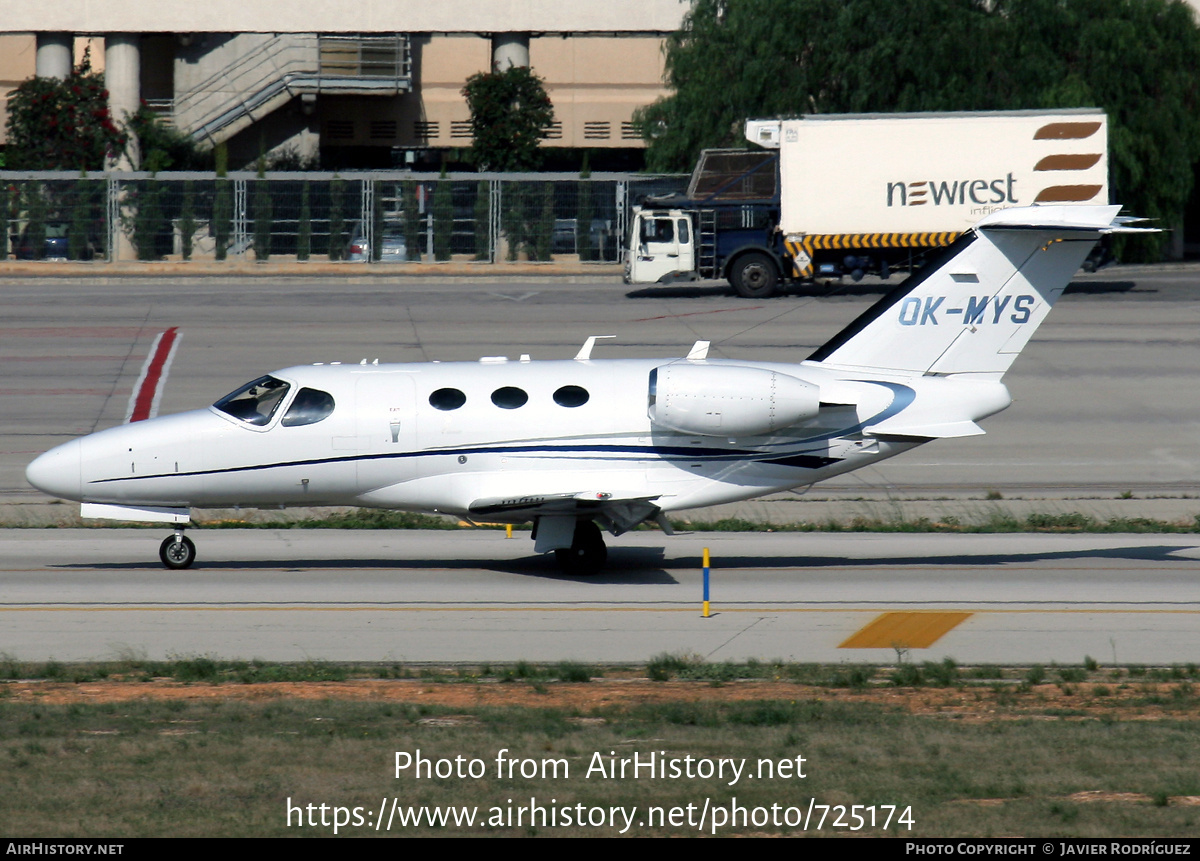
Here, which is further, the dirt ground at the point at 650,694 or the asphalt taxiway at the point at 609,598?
the asphalt taxiway at the point at 609,598

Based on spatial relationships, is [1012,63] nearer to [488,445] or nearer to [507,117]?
[507,117]

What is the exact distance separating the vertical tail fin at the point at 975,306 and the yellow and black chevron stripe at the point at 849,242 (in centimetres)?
2531

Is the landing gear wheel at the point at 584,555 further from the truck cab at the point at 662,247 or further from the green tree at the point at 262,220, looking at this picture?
the green tree at the point at 262,220

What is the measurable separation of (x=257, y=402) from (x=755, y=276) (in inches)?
1126

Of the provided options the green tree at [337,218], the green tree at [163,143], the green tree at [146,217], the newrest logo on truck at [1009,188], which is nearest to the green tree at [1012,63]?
the newrest logo on truck at [1009,188]

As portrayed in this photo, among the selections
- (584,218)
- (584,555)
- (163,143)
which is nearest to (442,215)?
(584,218)

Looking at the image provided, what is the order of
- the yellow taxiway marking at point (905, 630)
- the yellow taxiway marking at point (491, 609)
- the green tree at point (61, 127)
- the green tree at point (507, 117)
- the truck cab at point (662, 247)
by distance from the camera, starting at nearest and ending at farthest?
the yellow taxiway marking at point (905, 630), the yellow taxiway marking at point (491, 609), the truck cab at point (662, 247), the green tree at point (61, 127), the green tree at point (507, 117)

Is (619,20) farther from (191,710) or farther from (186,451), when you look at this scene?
(191,710)

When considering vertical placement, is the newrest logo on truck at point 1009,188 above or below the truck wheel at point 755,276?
above

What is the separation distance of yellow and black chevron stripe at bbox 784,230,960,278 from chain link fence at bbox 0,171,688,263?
10029 millimetres

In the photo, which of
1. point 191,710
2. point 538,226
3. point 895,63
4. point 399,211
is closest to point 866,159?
point 895,63

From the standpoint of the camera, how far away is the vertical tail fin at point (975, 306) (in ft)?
59.9

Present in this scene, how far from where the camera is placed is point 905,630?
15391 millimetres

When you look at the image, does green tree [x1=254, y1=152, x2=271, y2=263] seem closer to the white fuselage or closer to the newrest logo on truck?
the newrest logo on truck
